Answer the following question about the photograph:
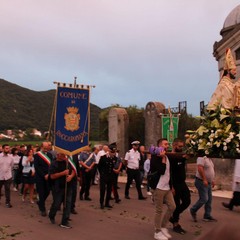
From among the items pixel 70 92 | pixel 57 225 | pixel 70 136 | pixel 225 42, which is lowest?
pixel 57 225

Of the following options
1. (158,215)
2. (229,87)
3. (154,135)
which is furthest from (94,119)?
(158,215)

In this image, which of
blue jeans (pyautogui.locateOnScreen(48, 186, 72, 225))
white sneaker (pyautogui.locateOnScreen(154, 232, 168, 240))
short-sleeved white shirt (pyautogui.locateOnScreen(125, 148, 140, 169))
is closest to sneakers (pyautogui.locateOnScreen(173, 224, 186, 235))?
white sneaker (pyautogui.locateOnScreen(154, 232, 168, 240))

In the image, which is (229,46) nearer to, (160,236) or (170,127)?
(170,127)

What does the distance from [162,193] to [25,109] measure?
7487 centimetres

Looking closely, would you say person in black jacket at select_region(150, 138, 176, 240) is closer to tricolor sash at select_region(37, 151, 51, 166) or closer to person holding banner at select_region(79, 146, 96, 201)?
tricolor sash at select_region(37, 151, 51, 166)

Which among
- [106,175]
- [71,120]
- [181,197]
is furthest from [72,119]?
[181,197]

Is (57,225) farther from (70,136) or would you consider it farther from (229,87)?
(229,87)

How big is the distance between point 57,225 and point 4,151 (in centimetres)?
365

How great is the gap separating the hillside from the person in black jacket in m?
56.4

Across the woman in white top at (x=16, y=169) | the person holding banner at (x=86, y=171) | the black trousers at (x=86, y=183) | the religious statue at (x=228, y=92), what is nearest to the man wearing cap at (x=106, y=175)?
the person holding banner at (x=86, y=171)

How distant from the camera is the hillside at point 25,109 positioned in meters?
70.1

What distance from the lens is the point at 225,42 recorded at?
1823 centimetres

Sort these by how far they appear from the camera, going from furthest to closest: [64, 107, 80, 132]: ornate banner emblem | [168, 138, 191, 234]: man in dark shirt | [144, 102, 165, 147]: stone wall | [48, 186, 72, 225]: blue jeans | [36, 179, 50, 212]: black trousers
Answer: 1. [144, 102, 165, 147]: stone wall
2. [36, 179, 50, 212]: black trousers
3. [64, 107, 80, 132]: ornate banner emblem
4. [48, 186, 72, 225]: blue jeans
5. [168, 138, 191, 234]: man in dark shirt

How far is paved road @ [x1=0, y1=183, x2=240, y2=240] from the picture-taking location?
7.40 meters
